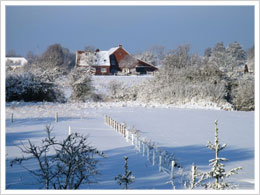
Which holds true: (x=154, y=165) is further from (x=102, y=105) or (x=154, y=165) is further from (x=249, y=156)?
(x=102, y=105)

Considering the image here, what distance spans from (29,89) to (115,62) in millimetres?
19846

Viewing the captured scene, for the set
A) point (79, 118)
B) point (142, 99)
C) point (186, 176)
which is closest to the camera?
point (186, 176)

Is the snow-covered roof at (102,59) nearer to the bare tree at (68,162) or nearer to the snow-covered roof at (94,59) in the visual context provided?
the snow-covered roof at (94,59)

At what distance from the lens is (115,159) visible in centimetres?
744

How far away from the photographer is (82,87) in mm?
21672

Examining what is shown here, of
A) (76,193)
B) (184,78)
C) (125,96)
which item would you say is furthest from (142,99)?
(76,193)

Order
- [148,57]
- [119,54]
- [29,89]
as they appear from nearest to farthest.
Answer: [29,89] < [119,54] < [148,57]

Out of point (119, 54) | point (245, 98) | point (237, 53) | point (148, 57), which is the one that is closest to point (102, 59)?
point (119, 54)

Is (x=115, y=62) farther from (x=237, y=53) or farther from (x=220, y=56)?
(x=237, y=53)

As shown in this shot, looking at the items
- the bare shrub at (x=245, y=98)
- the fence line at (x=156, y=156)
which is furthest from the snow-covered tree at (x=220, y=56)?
the fence line at (x=156, y=156)

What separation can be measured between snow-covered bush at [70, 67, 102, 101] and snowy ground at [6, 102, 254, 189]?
10.7 ft

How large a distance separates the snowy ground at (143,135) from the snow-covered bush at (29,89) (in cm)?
149

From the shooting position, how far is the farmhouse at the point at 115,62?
119ft

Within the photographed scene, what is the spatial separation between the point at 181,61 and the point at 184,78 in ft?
10.3
